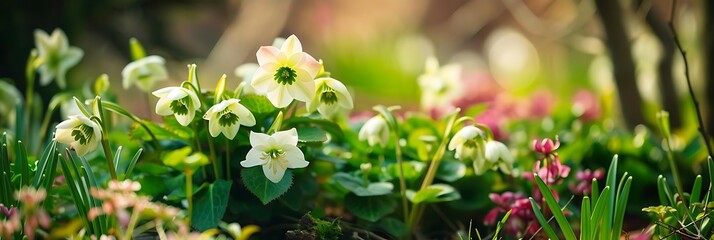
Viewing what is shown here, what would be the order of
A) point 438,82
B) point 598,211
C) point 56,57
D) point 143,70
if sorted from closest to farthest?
point 598,211 < point 143,70 < point 56,57 < point 438,82

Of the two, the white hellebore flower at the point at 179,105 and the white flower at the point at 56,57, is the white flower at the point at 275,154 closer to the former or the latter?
the white hellebore flower at the point at 179,105

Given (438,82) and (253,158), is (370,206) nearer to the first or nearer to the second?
(253,158)

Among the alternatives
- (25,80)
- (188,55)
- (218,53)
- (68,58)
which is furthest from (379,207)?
(218,53)

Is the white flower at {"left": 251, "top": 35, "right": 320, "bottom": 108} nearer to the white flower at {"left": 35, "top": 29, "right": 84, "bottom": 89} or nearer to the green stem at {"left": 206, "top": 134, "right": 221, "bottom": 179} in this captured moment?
the green stem at {"left": 206, "top": 134, "right": 221, "bottom": 179}

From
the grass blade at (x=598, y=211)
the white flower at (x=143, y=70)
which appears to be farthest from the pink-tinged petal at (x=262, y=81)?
the grass blade at (x=598, y=211)

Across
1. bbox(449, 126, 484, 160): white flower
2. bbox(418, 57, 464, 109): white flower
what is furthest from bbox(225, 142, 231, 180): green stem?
bbox(418, 57, 464, 109): white flower

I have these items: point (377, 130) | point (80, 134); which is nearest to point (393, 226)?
point (377, 130)

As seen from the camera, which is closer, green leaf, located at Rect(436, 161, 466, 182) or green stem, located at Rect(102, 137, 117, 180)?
green stem, located at Rect(102, 137, 117, 180)
